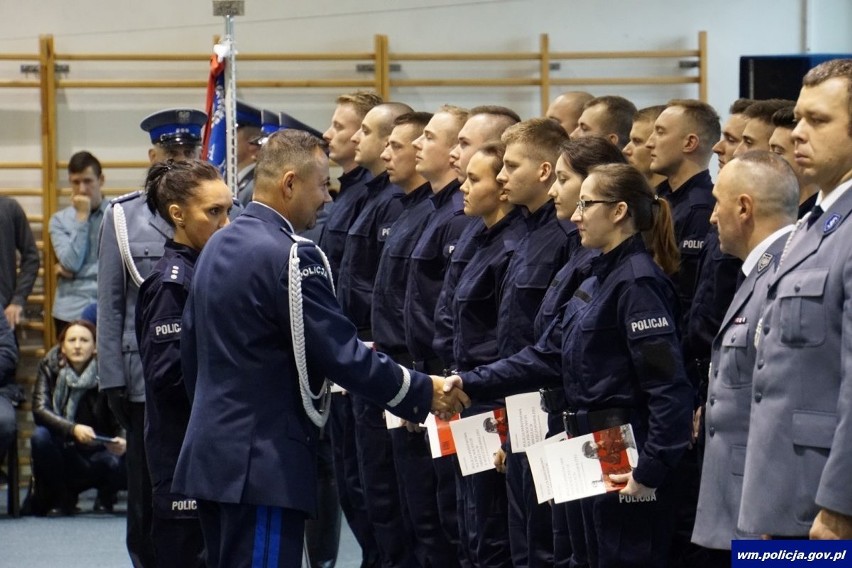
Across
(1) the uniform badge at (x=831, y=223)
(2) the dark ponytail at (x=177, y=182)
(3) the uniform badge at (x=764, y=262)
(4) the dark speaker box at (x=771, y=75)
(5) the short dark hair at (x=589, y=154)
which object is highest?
(4) the dark speaker box at (x=771, y=75)

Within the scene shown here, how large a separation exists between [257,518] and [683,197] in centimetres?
205

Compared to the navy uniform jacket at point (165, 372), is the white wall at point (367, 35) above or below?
above

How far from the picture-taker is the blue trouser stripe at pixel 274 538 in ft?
10.5

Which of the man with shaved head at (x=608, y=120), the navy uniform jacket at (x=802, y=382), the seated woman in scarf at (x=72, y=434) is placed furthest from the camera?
the seated woman in scarf at (x=72, y=434)

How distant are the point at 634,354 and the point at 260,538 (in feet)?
3.37

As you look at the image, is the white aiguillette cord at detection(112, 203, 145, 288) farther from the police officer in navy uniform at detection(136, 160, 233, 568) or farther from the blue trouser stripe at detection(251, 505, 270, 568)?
the blue trouser stripe at detection(251, 505, 270, 568)

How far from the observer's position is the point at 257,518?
3232 millimetres

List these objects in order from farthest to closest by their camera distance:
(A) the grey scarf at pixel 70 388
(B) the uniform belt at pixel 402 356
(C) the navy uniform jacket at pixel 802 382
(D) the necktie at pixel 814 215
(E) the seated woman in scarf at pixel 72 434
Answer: (A) the grey scarf at pixel 70 388 → (E) the seated woman in scarf at pixel 72 434 → (B) the uniform belt at pixel 402 356 → (D) the necktie at pixel 814 215 → (C) the navy uniform jacket at pixel 802 382

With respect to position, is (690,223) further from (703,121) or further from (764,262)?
(764,262)

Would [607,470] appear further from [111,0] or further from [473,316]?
[111,0]

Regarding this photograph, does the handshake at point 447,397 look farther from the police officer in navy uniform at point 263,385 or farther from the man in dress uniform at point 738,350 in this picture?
the man in dress uniform at point 738,350

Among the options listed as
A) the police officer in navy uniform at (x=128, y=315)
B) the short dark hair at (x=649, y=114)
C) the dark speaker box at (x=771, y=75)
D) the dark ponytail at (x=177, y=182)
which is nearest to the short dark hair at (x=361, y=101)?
the short dark hair at (x=649, y=114)

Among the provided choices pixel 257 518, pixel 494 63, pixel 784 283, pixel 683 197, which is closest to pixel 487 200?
pixel 683 197

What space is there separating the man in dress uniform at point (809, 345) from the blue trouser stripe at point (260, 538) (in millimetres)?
1152
